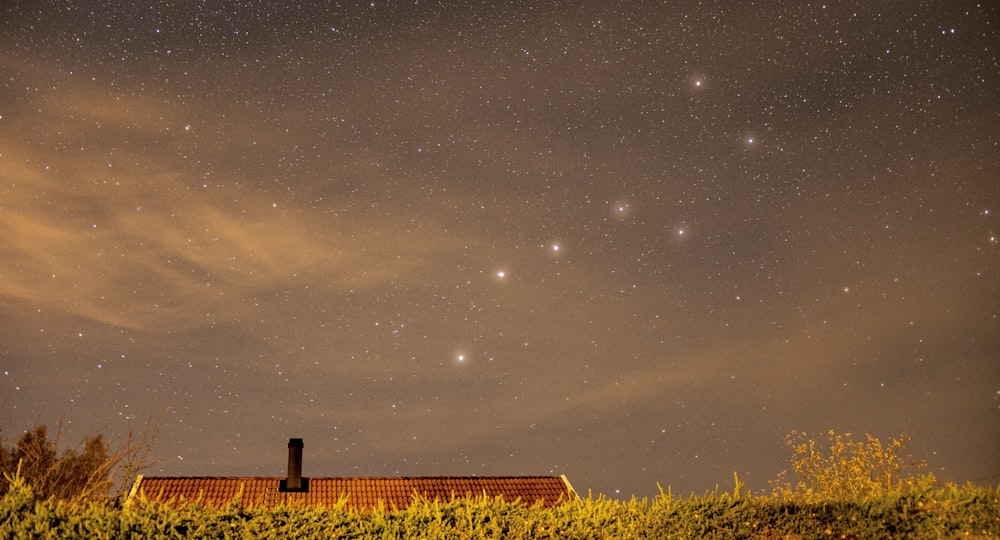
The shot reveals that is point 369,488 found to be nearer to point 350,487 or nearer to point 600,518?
point 350,487

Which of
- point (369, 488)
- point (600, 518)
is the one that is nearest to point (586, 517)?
point (600, 518)

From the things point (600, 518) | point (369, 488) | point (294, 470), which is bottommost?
point (600, 518)

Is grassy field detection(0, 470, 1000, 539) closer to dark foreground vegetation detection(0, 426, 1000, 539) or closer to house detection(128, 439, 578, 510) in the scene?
dark foreground vegetation detection(0, 426, 1000, 539)

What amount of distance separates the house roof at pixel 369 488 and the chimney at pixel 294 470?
0.20 m

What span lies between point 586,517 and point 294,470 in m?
14.7

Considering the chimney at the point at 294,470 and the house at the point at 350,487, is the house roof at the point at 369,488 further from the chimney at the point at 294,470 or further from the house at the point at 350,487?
the chimney at the point at 294,470

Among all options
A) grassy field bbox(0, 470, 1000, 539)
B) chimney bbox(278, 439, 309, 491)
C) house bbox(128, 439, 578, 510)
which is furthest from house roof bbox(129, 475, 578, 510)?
grassy field bbox(0, 470, 1000, 539)

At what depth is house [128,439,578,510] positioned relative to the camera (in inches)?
854

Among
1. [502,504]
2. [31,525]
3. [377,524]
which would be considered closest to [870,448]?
[502,504]

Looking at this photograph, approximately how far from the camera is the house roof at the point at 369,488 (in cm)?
2167

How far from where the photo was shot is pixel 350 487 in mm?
22938

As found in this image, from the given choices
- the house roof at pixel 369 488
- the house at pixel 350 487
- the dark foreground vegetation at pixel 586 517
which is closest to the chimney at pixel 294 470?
the house at pixel 350 487

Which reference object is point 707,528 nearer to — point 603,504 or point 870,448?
point 603,504

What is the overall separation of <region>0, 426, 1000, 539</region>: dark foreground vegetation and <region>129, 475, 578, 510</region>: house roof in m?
11.7
